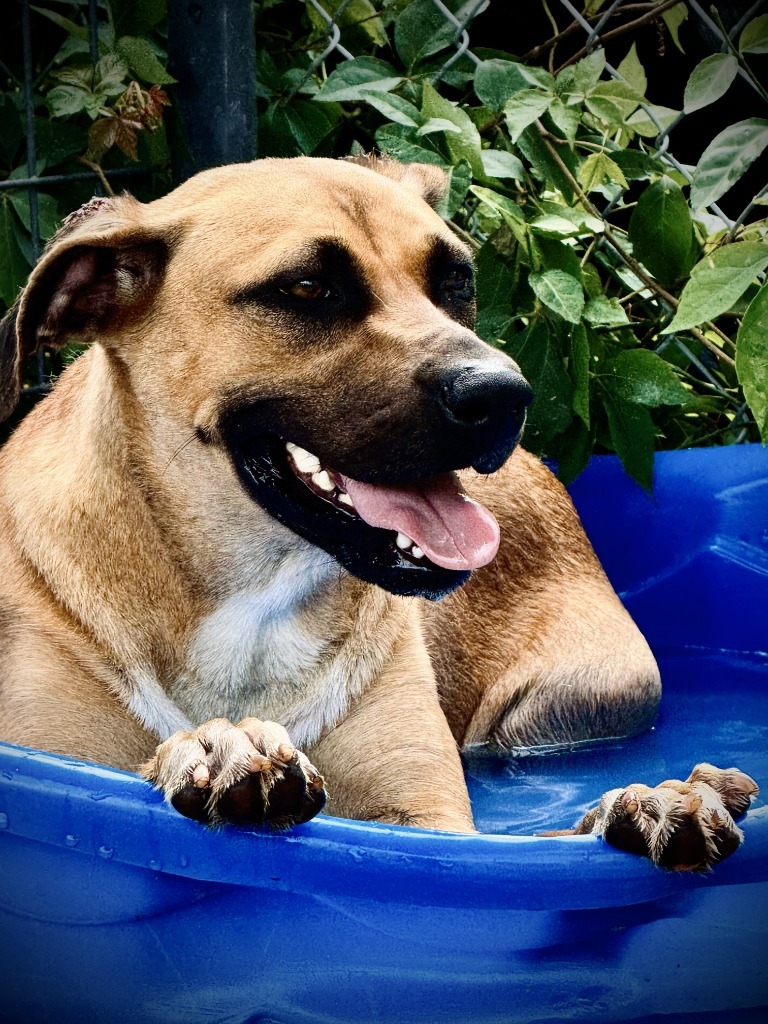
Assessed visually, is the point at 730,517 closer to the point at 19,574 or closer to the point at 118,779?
the point at 19,574

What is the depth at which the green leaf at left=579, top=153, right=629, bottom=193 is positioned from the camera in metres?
3.44

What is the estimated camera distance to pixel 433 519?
2.35 metres

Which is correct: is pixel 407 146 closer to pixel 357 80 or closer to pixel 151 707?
pixel 357 80

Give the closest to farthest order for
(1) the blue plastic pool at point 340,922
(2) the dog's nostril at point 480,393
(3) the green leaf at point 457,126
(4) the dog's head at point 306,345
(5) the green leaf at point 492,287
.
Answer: (1) the blue plastic pool at point 340,922, (2) the dog's nostril at point 480,393, (4) the dog's head at point 306,345, (3) the green leaf at point 457,126, (5) the green leaf at point 492,287

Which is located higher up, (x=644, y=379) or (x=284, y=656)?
(x=284, y=656)

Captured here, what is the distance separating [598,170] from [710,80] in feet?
1.18

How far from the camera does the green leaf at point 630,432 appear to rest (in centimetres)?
362

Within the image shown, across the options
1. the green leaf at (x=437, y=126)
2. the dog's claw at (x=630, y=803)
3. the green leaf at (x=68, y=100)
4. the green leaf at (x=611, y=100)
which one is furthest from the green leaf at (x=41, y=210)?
the dog's claw at (x=630, y=803)

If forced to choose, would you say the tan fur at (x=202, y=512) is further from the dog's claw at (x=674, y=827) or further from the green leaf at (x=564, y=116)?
the green leaf at (x=564, y=116)

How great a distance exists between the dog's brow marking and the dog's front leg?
0.31 metres

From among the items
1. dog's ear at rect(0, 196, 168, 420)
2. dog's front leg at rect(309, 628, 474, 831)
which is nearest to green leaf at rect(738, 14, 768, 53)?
dog's ear at rect(0, 196, 168, 420)

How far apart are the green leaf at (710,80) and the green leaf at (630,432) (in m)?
0.79

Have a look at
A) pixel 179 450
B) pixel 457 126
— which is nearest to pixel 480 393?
pixel 179 450

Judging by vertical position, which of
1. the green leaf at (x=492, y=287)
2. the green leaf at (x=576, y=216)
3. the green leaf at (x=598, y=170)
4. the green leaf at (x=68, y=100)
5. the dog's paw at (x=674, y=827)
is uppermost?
the green leaf at (x=68, y=100)
